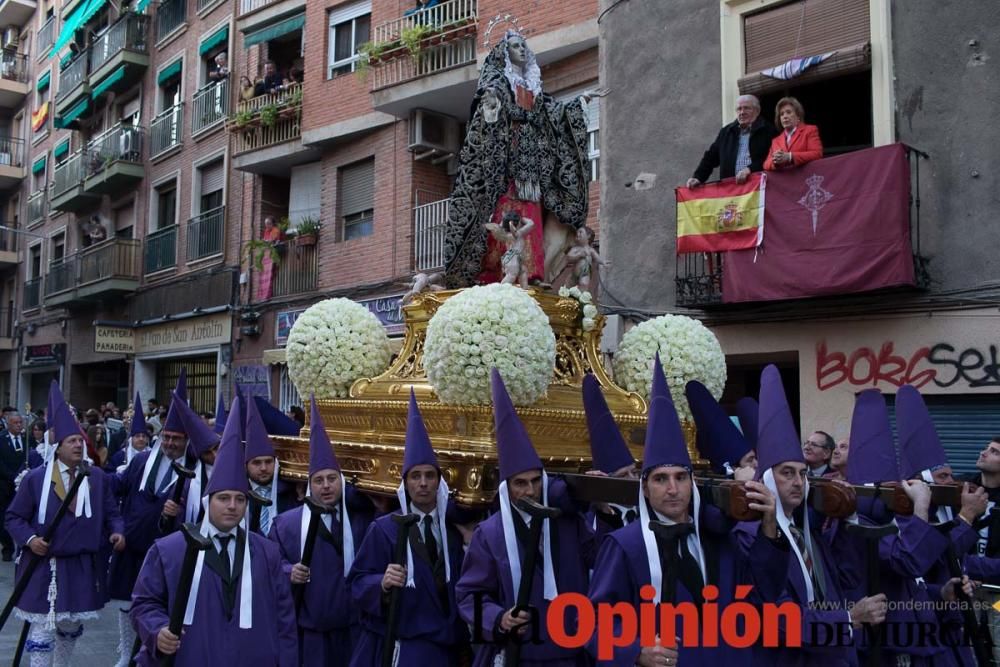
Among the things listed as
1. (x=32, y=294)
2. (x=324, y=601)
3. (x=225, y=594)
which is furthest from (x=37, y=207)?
(x=225, y=594)

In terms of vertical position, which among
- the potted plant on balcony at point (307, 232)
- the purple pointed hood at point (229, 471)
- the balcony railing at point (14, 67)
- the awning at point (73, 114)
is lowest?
the purple pointed hood at point (229, 471)

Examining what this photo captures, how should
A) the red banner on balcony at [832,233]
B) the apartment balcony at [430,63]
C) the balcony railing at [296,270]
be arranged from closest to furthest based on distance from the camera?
the red banner on balcony at [832,233]
the apartment balcony at [430,63]
the balcony railing at [296,270]

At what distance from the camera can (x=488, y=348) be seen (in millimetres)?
4164

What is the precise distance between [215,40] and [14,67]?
13.6 meters

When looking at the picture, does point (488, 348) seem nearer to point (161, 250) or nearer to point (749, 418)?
point (749, 418)

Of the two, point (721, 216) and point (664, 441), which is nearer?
point (664, 441)

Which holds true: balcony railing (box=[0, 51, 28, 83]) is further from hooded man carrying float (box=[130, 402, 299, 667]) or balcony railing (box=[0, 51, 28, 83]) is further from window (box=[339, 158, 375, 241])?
hooded man carrying float (box=[130, 402, 299, 667])

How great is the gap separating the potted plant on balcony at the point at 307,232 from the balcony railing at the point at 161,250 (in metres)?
4.87

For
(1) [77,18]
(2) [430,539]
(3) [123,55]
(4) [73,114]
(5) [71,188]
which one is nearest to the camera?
(2) [430,539]

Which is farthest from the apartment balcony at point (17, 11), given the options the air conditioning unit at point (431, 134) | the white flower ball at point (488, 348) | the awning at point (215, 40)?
the white flower ball at point (488, 348)

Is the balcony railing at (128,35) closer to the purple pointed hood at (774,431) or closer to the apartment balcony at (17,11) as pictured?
the apartment balcony at (17,11)

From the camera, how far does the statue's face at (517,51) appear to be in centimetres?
535

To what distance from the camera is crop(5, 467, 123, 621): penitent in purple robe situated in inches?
231

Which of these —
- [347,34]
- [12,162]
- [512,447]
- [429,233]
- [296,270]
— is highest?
[12,162]
